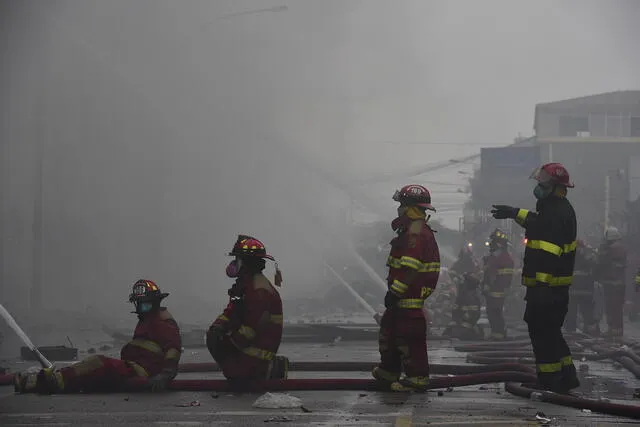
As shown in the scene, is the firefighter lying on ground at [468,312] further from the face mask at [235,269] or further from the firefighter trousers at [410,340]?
the face mask at [235,269]

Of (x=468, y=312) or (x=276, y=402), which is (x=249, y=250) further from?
(x=468, y=312)

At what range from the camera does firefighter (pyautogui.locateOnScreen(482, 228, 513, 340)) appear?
1579 cm

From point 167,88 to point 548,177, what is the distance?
24.0m

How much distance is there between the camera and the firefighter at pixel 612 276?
648 inches

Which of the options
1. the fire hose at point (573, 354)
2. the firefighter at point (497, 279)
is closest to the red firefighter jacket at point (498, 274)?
the firefighter at point (497, 279)

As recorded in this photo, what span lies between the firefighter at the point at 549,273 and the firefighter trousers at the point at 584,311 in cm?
864

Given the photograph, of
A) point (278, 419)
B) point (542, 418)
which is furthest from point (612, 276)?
point (278, 419)

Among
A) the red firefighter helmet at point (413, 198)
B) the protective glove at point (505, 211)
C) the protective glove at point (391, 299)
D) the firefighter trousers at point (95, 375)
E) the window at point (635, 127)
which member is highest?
the window at point (635, 127)

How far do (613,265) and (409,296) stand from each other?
9045mm

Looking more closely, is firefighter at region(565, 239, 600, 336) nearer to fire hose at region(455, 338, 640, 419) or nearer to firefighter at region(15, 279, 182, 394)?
fire hose at region(455, 338, 640, 419)

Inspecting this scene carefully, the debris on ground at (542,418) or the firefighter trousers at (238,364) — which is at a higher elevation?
the firefighter trousers at (238,364)

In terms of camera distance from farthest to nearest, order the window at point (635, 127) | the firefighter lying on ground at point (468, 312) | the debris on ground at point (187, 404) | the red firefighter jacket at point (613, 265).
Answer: the window at point (635, 127) < the red firefighter jacket at point (613, 265) < the firefighter lying on ground at point (468, 312) < the debris on ground at point (187, 404)

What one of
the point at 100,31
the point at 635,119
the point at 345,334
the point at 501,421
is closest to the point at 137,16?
the point at 100,31

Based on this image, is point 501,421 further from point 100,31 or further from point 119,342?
point 100,31
